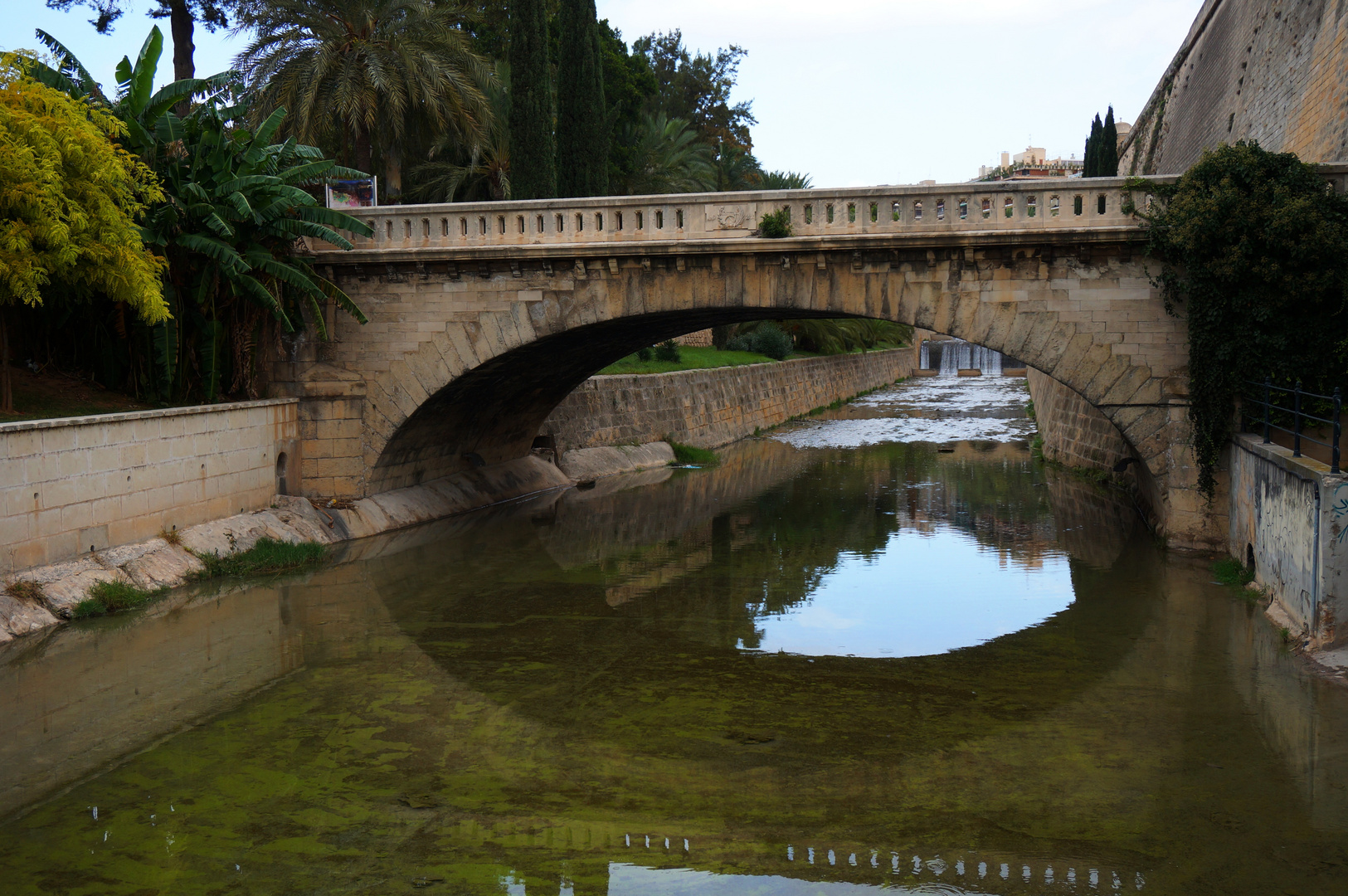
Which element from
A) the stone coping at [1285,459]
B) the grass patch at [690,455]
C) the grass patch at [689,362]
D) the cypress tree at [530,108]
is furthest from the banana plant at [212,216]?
the stone coping at [1285,459]

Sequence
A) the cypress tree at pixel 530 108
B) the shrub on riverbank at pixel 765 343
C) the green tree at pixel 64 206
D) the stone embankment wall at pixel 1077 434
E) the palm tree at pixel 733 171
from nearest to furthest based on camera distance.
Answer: the green tree at pixel 64 206 < the stone embankment wall at pixel 1077 434 < the cypress tree at pixel 530 108 < the shrub on riverbank at pixel 765 343 < the palm tree at pixel 733 171

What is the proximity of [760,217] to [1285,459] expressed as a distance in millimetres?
7826

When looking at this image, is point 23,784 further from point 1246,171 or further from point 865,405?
point 865,405

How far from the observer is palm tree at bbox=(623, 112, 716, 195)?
35.4 meters

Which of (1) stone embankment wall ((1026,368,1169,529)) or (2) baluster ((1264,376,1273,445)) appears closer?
(2) baluster ((1264,376,1273,445))

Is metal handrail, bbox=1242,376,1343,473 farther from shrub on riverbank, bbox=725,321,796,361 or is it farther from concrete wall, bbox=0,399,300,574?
shrub on riverbank, bbox=725,321,796,361

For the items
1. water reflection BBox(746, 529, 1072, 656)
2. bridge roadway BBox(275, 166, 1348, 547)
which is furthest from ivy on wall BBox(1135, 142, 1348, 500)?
water reflection BBox(746, 529, 1072, 656)

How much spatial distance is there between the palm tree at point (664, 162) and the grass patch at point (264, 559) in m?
22.3

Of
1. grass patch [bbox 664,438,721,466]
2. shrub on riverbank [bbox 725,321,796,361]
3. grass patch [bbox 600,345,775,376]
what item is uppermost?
shrub on riverbank [bbox 725,321,796,361]

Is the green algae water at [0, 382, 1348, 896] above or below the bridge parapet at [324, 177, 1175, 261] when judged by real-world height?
below

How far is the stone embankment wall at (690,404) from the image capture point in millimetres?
24938

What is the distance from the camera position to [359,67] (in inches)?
858

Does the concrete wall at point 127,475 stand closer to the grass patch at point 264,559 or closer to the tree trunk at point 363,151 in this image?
the grass patch at point 264,559

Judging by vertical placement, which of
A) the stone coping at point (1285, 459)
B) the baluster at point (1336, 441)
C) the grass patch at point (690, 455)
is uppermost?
the baluster at point (1336, 441)
